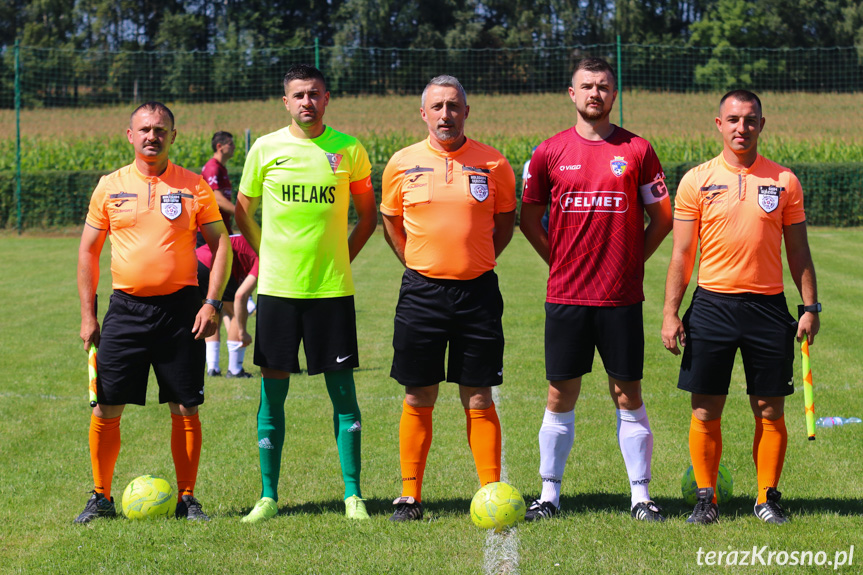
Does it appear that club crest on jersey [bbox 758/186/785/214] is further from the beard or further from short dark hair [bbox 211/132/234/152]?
short dark hair [bbox 211/132/234/152]

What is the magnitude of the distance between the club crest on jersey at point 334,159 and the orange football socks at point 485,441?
1543mm

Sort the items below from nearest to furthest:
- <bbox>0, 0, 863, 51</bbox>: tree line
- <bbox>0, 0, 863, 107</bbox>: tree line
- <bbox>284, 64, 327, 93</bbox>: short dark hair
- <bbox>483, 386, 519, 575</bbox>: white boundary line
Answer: <bbox>483, 386, 519, 575</bbox>: white boundary line → <bbox>284, 64, 327, 93</bbox>: short dark hair → <bbox>0, 0, 863, 107</bbox>: tree line → <bbox>0, 0, 863, 51</bbox>: tree line

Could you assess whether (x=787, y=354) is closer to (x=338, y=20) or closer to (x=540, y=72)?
(x=540, y=72)

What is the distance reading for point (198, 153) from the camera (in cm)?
2627

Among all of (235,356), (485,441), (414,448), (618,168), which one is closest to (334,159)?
(618,168)

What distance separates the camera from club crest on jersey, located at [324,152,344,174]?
199 inches

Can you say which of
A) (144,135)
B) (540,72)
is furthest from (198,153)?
(144,135)

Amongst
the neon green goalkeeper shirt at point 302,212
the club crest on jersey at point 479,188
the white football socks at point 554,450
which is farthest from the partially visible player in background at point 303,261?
the white football socks at point 554,450

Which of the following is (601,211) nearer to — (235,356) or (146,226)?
(146,226)

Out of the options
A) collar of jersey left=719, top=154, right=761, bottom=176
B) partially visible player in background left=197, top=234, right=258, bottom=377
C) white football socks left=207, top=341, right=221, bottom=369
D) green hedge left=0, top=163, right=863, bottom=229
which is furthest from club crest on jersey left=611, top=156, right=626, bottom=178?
green hedge left=0, top=163, right=863, bottom=229

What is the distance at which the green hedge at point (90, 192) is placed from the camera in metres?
21.9

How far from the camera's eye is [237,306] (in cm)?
912

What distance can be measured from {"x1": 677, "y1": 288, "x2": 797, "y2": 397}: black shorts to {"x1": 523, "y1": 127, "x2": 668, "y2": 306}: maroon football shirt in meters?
0.40

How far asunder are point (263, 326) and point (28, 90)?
23.7 metres
